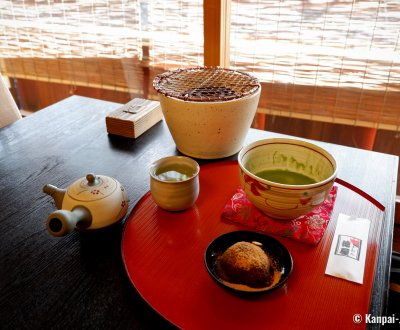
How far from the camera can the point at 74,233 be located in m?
0.79

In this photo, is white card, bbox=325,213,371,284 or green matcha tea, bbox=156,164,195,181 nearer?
white card, bbox=325,213,371,284

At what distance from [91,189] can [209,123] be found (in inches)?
15.5

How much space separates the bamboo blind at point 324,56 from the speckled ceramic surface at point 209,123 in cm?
91

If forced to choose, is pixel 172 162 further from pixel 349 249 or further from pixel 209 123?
pixel 349 249

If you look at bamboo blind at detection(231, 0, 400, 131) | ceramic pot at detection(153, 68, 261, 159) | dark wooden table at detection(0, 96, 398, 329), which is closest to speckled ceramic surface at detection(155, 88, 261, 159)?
ceramic pot at detection(153, 68, 261, 159)

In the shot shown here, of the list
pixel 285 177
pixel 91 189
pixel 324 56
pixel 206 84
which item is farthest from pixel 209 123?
pixel 324 56

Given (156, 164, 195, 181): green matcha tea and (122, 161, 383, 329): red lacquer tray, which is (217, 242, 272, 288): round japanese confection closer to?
(122, 161, 383, 329): red lacquer tray

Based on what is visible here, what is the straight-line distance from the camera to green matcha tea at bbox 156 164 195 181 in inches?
32.9

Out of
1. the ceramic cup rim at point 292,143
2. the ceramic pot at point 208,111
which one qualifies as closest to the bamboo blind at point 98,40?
the ceramic pot at point 208,111

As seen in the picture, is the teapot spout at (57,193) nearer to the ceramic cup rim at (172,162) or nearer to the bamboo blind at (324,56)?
the ceramic cup rim at (172,162)

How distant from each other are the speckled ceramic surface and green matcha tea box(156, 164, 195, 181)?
0.63 ft

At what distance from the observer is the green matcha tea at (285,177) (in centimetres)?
85

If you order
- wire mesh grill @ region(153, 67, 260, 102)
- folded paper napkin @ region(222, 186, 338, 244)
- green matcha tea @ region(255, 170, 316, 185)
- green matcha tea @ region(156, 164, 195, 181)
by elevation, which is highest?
wire mesh grill @ region(153, 67, 260, 102)

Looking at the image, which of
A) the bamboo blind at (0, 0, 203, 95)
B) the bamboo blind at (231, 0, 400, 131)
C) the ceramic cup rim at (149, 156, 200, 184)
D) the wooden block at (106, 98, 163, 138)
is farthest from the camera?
the bamboo blind at (0, 0, 203, 95)
